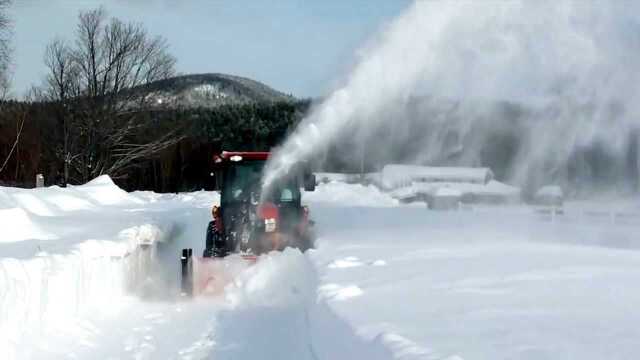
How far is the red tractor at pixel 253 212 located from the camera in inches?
485

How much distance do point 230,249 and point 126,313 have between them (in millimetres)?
2586

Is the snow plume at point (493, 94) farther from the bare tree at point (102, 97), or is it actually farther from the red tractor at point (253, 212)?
the bare tree at point (102, 97)

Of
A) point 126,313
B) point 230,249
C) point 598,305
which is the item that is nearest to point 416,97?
point 230,249

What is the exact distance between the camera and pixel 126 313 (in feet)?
33.4

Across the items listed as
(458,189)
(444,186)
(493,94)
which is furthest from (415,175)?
(493,94)

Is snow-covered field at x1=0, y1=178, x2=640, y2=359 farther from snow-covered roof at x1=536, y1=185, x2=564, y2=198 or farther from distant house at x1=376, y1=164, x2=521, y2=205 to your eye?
distant house at x1=376, y1=164, x2=521, y2=205

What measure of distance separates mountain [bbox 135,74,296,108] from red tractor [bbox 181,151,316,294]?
1539 inches

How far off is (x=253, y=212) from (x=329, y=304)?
521cm

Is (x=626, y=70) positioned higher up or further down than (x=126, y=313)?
higher up

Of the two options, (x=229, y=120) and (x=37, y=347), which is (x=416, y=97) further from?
(x=229, y=120)

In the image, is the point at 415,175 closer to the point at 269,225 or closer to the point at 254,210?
the point at 254,210

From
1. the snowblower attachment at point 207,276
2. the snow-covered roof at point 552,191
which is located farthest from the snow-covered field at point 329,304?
the snow-covered roof at point 552,191

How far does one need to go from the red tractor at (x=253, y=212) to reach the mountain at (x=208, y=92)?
128 feet

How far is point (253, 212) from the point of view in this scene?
1252cm
